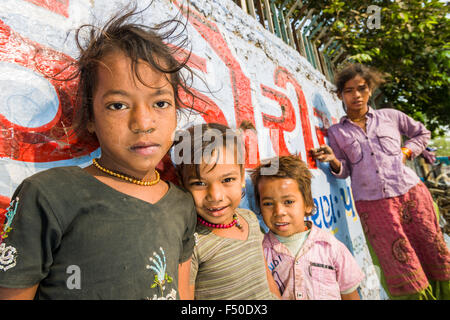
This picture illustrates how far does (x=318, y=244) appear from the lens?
5.56 feet

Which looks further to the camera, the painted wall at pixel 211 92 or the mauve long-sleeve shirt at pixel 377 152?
the mauve long-sleeve shirt at pixel 377 152

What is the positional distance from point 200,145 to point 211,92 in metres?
0.63

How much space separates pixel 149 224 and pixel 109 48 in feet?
2.03

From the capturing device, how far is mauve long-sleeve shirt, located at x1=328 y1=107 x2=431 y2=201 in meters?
2.60

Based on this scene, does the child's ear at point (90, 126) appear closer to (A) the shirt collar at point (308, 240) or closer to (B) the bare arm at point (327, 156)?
(A) the shirt collar at point (308, 240)

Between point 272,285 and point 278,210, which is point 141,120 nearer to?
point 278,210

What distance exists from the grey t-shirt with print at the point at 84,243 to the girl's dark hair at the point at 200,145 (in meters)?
0.38

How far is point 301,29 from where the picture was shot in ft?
13.4

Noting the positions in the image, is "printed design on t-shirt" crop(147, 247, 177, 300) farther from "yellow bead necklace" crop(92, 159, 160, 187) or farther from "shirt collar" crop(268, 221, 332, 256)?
"shirt collar" crop(268, 221, 332, 256)

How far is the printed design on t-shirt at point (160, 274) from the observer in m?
0.89

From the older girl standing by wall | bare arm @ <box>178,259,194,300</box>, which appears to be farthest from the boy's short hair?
the older girl standing by wall

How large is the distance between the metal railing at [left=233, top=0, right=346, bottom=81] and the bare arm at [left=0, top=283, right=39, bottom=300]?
9.09ft

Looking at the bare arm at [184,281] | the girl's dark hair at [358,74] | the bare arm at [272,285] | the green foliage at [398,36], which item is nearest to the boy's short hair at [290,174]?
the bare arm at [272,285]

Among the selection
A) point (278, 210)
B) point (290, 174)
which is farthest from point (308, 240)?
point (290, 174)
